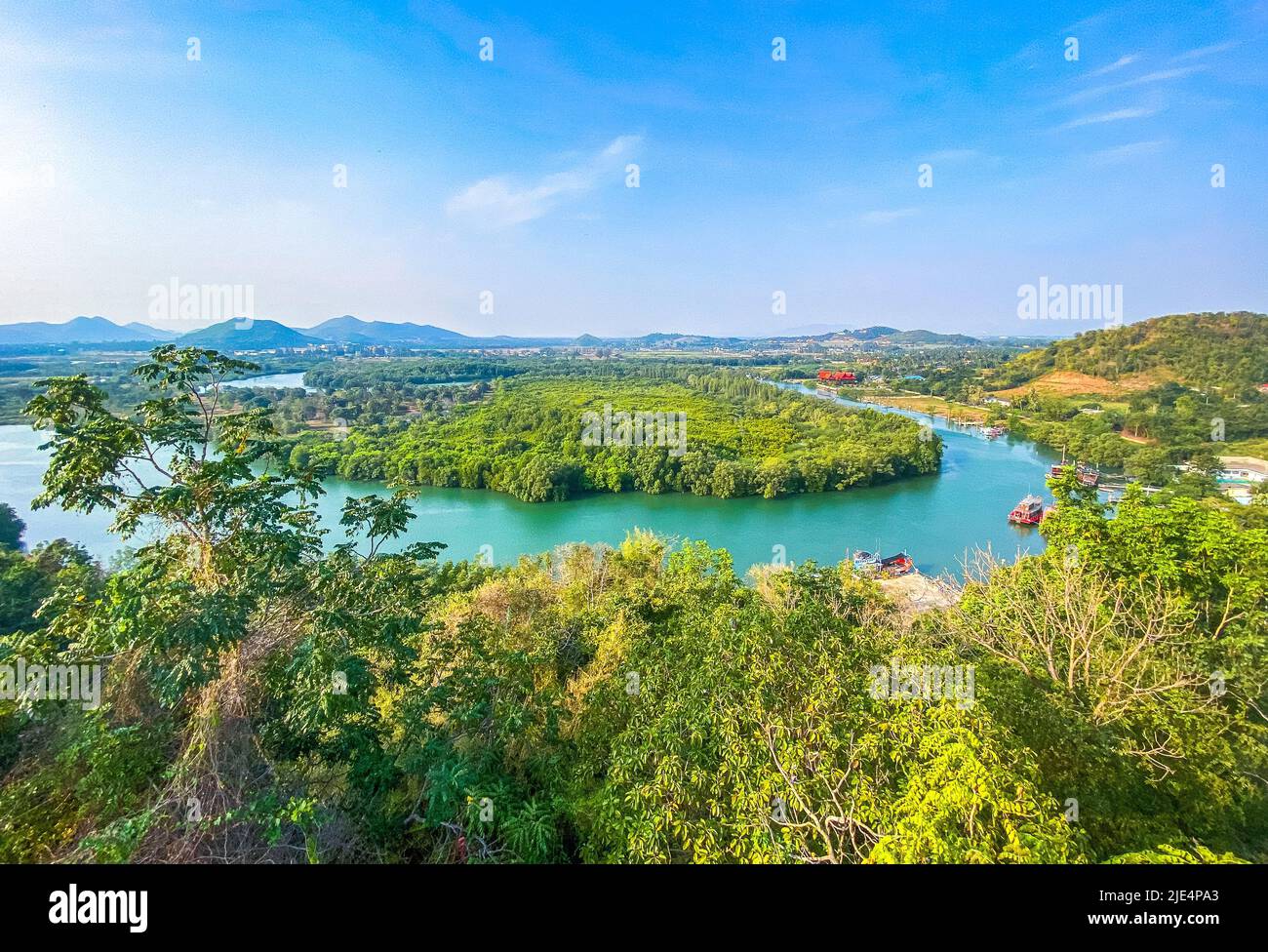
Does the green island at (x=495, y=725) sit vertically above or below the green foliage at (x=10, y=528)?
above

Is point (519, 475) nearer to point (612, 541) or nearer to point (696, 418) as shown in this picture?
point (612, 541)

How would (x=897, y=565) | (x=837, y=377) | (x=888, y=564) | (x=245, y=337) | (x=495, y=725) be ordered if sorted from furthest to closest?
(x=837, y=377) < (x=245, y=337) < (x=888, y=564) < (x=897, y=565) < (x=495, y=725)

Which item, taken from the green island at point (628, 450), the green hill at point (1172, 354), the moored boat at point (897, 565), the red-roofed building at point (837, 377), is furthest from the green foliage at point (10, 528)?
the red-roofed building at point (837, 377)

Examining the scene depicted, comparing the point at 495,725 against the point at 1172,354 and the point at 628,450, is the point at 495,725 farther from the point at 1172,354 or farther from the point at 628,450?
the point at 1172,354

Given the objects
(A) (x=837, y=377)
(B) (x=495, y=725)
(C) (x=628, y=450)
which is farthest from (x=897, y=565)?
(A) (x=837, y=377)

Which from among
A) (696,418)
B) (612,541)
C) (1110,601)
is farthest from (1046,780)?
(696,418)

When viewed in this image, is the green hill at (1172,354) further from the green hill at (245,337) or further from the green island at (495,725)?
the green hill at (245,337)
